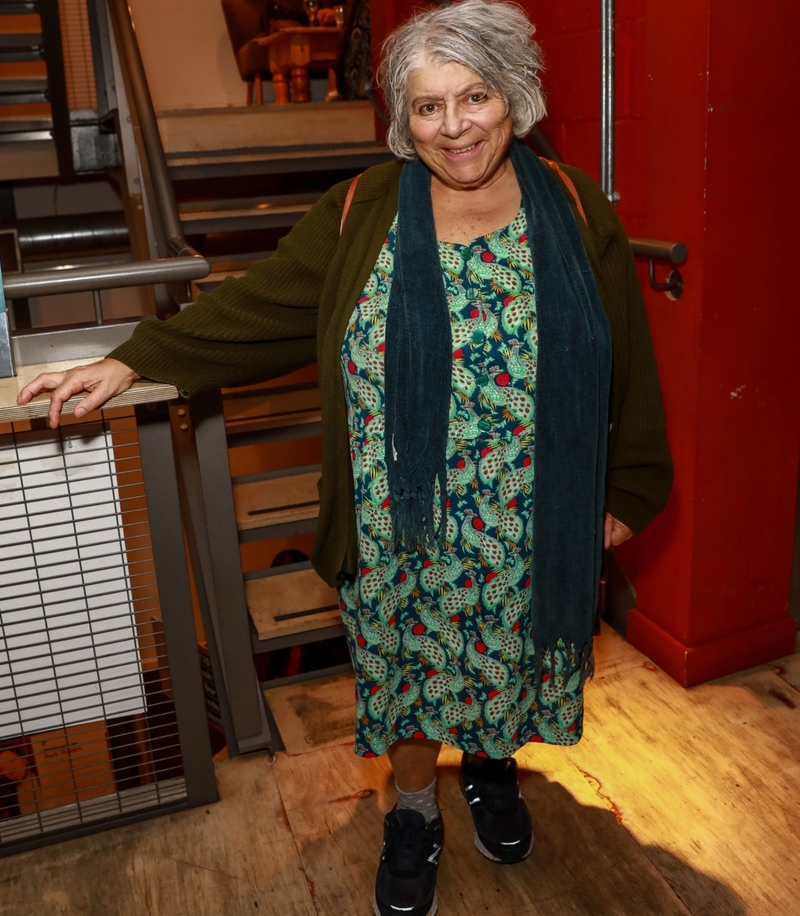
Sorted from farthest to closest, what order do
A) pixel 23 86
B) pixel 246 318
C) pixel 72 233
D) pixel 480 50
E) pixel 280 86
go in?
1. pixel 72 233
2. pixel 280 86
3. pixel 23 86
4. pixel 246 318
5. pixel 480 50

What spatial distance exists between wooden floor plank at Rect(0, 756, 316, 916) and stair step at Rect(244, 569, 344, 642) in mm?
516

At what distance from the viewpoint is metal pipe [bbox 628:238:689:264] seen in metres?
2.11

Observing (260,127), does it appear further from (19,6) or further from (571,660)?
(571,660)

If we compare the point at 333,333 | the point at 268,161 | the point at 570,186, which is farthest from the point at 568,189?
the point at 268,161

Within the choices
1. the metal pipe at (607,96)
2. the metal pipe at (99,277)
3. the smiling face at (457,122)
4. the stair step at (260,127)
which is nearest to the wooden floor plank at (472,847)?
the metal pipe at (99,277)

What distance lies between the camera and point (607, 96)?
7.76ft

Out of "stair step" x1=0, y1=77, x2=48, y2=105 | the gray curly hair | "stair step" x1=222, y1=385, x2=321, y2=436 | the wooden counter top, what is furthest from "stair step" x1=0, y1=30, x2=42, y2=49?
the gray curly hair

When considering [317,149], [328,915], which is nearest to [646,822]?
[328,915]

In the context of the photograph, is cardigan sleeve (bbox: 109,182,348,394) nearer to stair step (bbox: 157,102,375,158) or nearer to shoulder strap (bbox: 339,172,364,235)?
shoulder strap (bbox: 339,172,364,235)

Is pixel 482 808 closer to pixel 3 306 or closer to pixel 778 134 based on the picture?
pixel 3 306

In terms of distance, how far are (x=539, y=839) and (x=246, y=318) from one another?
48.8 inches

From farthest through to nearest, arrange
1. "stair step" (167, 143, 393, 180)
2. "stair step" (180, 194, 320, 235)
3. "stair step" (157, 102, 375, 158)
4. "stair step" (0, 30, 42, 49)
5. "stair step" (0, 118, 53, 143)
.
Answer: "stair step" (0, 118, 53, 143)
"stair step" (0, 30, 42, 49)
"stair step" (157, 102, 375, 158)
"stair step" (167, 143, 393, 180)
"stair step" (180, 194, 320, 235)

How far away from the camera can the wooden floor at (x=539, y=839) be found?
6.08 feet

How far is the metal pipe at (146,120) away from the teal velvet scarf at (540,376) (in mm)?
1276
